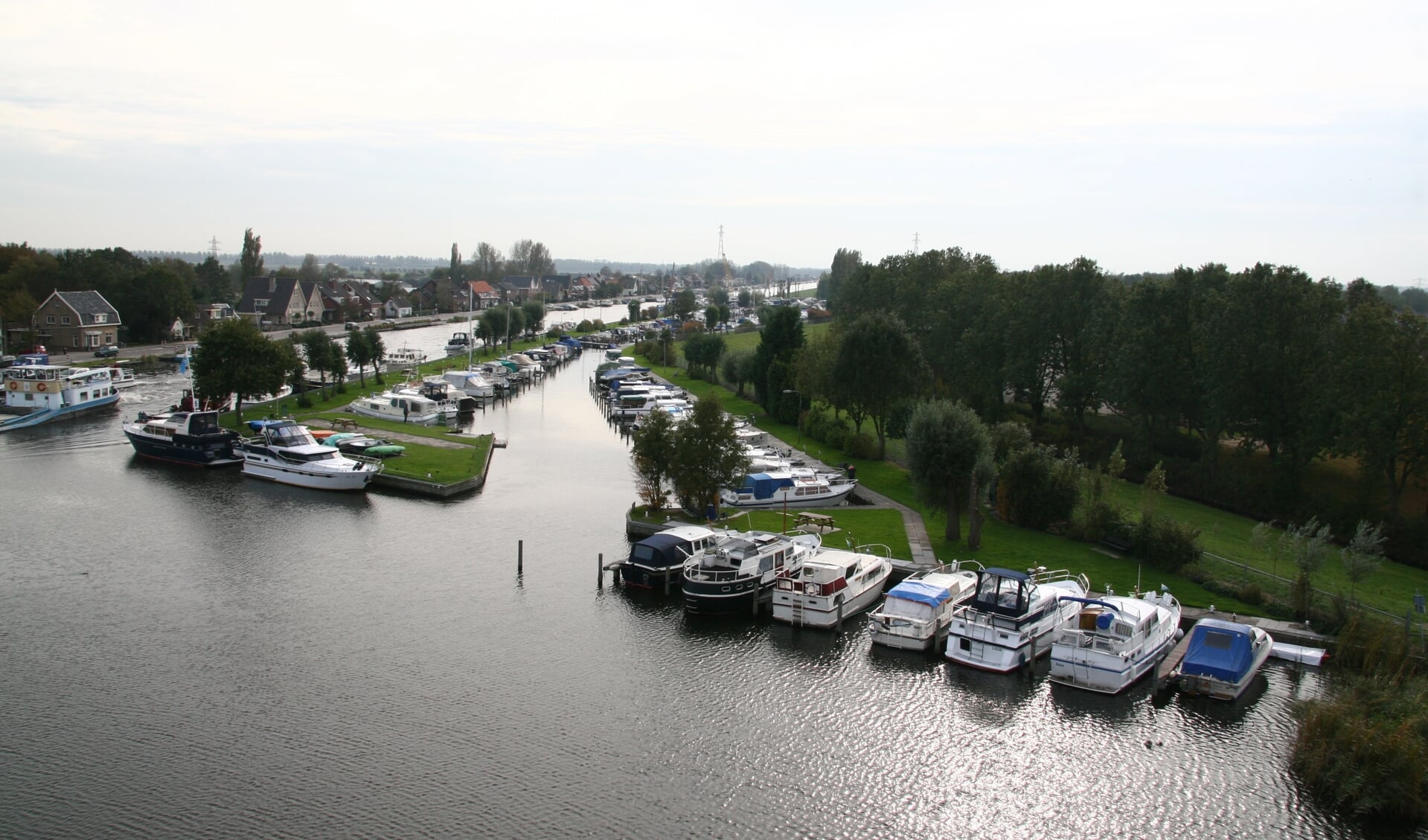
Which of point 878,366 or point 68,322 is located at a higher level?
point 68,322

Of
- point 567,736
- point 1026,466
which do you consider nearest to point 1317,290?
point 1026,466

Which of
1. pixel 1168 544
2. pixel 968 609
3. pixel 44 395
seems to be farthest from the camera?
pixel 44 395

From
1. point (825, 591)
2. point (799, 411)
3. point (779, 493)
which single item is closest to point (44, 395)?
point (799, 411)

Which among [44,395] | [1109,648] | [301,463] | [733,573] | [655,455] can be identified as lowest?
[1109,648]

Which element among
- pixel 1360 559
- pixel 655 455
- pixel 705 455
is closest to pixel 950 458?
pixel 705 455

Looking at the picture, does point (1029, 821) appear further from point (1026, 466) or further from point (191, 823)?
point (1026, 466)

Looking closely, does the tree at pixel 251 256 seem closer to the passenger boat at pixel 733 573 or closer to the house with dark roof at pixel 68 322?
the house with dark roof at pixel 68 322

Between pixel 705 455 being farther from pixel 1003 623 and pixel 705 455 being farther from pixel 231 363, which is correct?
pixel 231 363

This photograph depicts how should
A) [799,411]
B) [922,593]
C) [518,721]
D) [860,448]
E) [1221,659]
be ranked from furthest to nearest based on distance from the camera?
[799,411] < [860,448] < [922,593] < [1221,659] < [518,721]

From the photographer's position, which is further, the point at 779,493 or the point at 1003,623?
the point at 779,493
